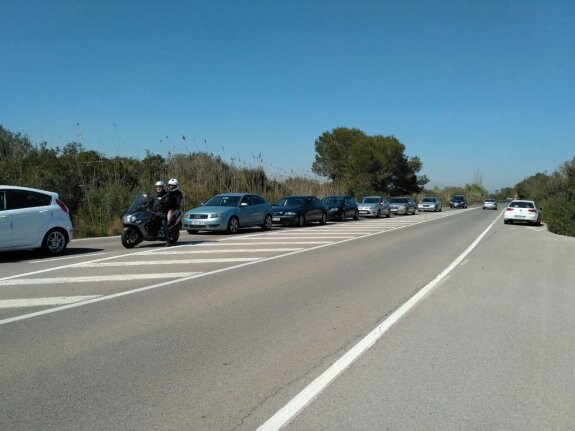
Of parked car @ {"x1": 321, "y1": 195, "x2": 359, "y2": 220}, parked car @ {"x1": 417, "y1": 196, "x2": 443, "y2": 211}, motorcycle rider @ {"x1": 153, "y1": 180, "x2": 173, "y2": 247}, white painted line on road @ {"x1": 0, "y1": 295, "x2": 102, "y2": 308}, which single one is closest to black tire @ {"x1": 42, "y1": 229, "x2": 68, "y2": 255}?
motorcycle rider @ {"x1": 153, "y1": 180, "x2": 173, "y2": 247}

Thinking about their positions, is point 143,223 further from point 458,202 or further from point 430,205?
point 458,202

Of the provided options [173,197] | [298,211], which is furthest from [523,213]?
[173,197]

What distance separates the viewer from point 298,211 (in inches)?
966

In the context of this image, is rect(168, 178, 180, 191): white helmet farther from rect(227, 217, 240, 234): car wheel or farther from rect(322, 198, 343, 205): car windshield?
rect(322, 198, 343, 205): car windshield

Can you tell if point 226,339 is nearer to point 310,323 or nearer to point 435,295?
point 310,323

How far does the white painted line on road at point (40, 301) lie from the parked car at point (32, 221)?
433 centimetres

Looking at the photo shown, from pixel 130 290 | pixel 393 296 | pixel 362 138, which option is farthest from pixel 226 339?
pixel 362 138

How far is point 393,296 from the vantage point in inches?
335

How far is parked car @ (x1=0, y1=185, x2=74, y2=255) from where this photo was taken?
11.3 m

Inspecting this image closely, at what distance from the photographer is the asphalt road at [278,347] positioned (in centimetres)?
400

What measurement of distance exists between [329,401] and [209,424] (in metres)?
1.05

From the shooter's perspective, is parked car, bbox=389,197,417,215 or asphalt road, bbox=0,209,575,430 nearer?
asphalt road, bbox=0,209,575,430

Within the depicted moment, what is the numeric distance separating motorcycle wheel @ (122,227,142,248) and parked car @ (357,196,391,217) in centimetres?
2317

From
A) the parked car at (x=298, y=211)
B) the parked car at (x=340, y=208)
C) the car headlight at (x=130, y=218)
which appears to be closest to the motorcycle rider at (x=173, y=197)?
the car headlight at (x=130, y=218)
